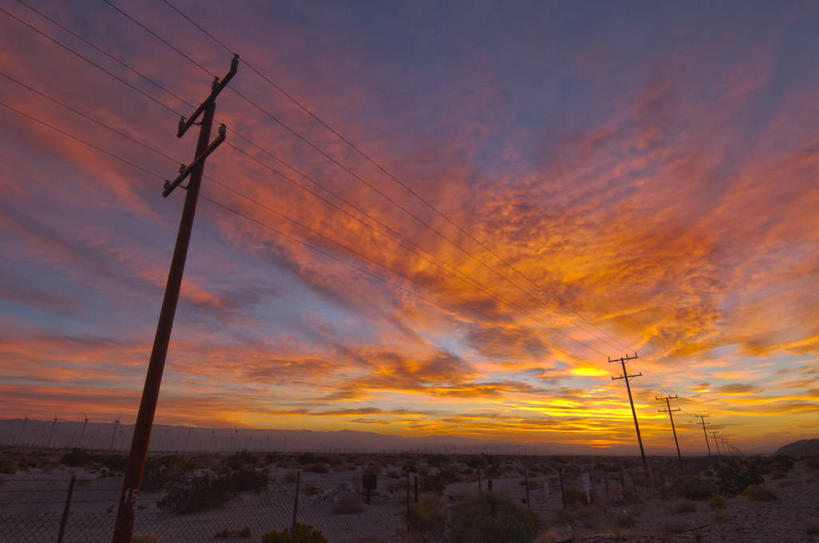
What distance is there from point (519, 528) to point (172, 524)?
1806 cm

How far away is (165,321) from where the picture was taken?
9.55 meters

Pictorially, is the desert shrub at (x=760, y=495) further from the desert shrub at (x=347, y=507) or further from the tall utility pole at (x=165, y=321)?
the tall utility pole at (x=165, y=321)

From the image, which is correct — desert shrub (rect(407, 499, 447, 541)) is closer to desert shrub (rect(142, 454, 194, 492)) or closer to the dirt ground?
the dirt ground

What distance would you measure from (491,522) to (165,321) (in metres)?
12.8

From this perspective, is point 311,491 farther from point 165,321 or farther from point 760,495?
point 760,495

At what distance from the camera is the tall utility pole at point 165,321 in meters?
8.59

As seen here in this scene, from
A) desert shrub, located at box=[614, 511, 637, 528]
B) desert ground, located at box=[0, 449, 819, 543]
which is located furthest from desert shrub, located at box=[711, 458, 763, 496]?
desert shrub, located at box=[614, 511, 637, 528]

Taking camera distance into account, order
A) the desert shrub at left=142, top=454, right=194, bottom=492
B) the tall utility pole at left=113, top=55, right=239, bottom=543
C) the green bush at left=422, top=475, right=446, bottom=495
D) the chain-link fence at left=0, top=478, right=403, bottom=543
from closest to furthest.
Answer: the tall utility pole at left=113, top=55, right=239, bottom=543 < the chain-link fence at left=0, top=478, right=403, bottom=543 < the desert shrub at left=142, top=454, right=194, bottom=492 < the green bush at left=422, top=475, right=446, bottom=495

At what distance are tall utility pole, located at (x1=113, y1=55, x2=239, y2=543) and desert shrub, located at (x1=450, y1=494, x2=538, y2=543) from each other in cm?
1112

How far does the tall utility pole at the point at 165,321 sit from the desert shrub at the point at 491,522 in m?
11.1

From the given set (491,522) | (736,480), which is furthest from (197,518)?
(736,480)

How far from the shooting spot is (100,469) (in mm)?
46000

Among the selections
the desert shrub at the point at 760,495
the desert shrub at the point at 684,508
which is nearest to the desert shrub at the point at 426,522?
the desert shrub at the point at 684,508

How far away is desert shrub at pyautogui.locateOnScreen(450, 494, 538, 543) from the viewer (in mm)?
14727
